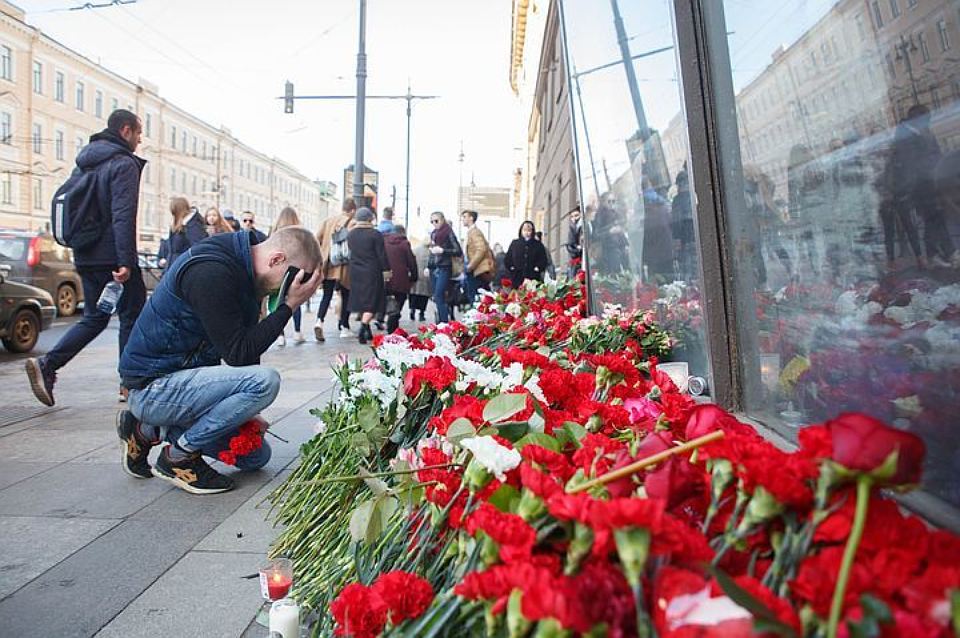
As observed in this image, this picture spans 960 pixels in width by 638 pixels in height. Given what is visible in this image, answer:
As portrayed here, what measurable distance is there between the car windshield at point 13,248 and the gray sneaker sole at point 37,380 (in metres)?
9.31

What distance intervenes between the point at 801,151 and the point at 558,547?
1346 mm

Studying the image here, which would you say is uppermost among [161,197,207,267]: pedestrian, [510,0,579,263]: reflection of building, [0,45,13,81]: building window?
Answer: [0,45,13,81]: building window

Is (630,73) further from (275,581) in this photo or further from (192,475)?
(275,581)

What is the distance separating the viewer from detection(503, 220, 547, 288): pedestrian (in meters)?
11.9

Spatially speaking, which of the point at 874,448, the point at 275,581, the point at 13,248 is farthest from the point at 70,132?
the point at 874,448

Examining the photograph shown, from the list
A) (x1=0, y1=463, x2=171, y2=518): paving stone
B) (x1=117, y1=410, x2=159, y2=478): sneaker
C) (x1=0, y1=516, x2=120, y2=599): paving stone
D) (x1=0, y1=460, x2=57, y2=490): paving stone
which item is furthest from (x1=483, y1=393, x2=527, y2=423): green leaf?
(x1=0, y1=460, x2=57, y2=490): paving stone

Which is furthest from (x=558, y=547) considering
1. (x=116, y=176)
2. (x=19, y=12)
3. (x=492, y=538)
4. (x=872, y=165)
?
(x=19, y=12)

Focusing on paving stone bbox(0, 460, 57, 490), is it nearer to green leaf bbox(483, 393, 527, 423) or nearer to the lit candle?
the lit candle

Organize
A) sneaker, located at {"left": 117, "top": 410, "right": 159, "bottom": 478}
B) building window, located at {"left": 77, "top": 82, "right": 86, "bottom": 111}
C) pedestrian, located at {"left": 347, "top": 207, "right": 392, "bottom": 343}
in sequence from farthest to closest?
building window, located at {"left": 77, "top": 82, "right": 86, "bottom": 111}, pedestrian, located at {"left": 347, "top": 207, "right": 392, "bottom": 343}, sneaker, located at {"left": 117, "top": 410, "right": 159, "bottom": 478}

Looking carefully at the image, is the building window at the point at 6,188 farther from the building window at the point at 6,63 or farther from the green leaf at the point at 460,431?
the green leaf at the point at 460,431

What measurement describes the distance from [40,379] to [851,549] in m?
5.31

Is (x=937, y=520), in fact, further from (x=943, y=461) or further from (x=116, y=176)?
(x=116, y=176)

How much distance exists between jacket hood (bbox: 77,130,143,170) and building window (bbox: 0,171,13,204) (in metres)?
42.4

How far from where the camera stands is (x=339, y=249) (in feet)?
32.7
